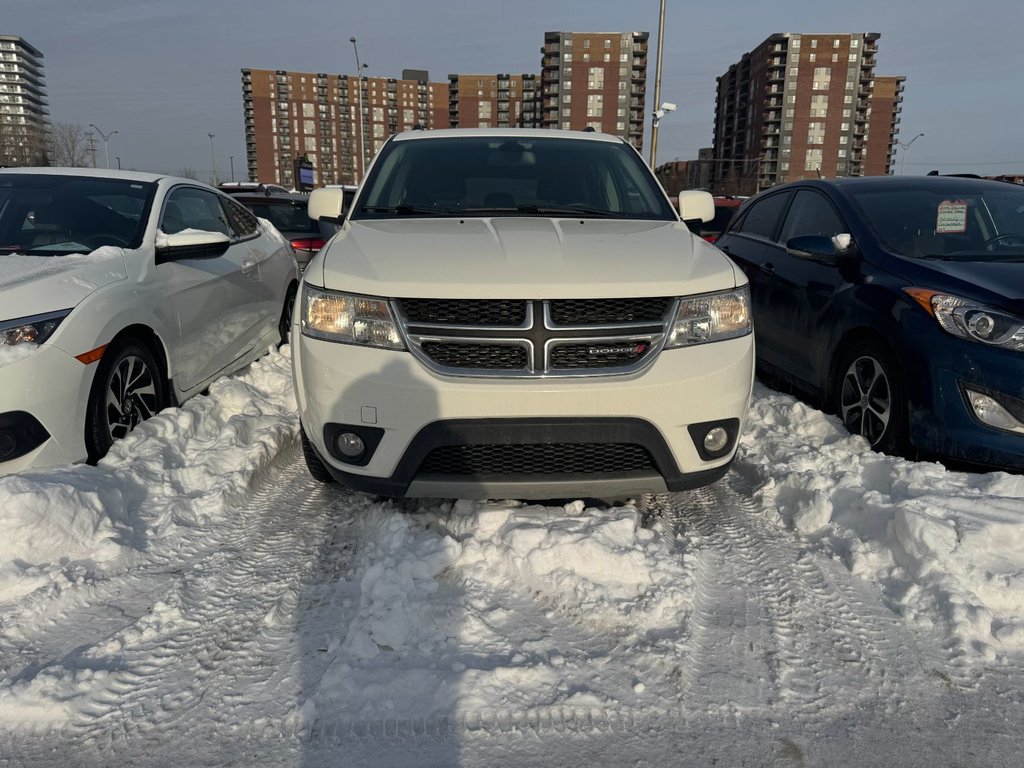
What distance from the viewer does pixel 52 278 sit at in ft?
11.3

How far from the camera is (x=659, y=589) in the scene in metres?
2.63

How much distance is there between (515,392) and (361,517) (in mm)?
1077

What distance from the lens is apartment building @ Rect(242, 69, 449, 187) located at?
11694cm

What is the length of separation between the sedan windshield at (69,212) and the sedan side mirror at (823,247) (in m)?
3.97

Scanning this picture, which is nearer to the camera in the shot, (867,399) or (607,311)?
(607,311)

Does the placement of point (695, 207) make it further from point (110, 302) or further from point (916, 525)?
point (110, 302)

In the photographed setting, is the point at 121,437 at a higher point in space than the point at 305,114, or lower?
lower

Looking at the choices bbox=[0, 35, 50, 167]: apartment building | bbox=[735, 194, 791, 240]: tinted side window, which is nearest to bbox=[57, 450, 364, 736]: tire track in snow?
bbox=[735, 194, 791, 240]: tinted side window

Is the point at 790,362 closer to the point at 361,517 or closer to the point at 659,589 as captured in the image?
the point at 659,589

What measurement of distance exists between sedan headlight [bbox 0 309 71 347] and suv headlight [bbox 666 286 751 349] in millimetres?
2707

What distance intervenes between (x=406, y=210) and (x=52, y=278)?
171cm

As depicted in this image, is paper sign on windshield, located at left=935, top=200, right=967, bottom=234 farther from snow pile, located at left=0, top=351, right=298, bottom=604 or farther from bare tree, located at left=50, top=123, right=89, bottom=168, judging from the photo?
bare tree, located at left=50, top=123, right=89, bottom=168

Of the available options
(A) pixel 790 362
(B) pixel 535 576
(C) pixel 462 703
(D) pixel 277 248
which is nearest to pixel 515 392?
(B) pixel 535 576

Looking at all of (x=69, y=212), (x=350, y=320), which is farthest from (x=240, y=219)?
(x=350, y=320)
